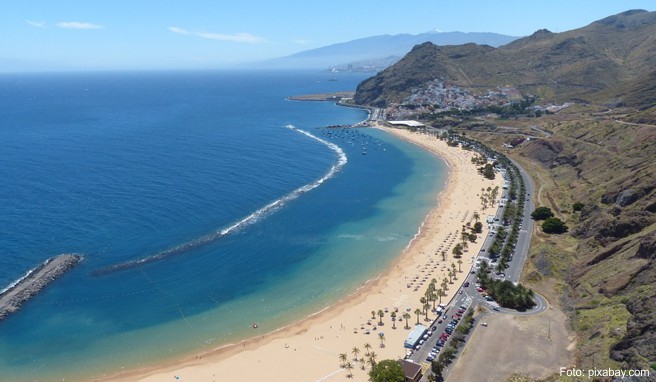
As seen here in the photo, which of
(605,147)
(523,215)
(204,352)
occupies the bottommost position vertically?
(204,352)

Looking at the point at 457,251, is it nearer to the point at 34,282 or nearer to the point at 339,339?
the point at 339,339

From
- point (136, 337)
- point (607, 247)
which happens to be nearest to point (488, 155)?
point (607, 247)

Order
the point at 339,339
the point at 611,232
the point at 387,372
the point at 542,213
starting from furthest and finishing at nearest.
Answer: the point at 542,213 < the point at 611,232 < the point at 339,339 < the point at 387,372

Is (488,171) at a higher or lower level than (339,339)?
higher

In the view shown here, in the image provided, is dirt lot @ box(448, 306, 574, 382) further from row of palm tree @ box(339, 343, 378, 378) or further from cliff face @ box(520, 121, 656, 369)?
row of palm tree @ box(339, 343, 378, 378)

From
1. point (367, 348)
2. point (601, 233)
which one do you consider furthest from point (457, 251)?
point (367, 348)

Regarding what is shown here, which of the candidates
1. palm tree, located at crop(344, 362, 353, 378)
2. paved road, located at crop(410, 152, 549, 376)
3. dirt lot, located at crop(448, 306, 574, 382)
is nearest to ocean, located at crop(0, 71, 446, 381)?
palm tree, located at crop(344, 362, 353, 378)

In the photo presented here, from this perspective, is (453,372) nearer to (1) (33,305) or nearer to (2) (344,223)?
(2) (344,223)

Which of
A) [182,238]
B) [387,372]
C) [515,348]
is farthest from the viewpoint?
[182,238]
